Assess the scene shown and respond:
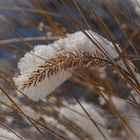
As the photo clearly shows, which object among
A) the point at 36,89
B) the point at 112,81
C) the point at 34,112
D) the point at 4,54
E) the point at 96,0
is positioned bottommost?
the point at 36,89

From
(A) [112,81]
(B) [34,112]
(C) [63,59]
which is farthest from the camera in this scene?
(A) [112,81]

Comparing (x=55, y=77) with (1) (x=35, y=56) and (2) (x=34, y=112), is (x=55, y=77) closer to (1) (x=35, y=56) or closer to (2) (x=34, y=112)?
(1) (x=35, y=56)

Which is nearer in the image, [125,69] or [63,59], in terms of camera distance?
[63,59]

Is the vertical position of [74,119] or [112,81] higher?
[112,81]

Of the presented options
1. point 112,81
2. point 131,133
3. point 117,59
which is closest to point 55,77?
point 117,59

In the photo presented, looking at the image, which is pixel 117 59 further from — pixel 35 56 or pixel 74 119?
pixel 74 119

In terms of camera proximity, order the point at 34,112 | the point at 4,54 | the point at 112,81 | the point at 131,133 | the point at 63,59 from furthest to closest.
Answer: the point at 4,54
the point at 112,81
the point at 34,112
the point at 131,133
the point at 63,59
